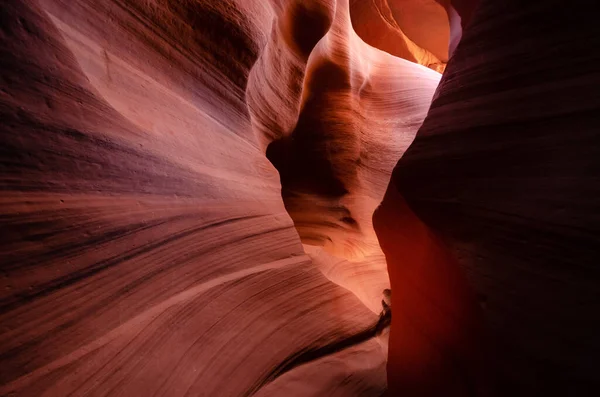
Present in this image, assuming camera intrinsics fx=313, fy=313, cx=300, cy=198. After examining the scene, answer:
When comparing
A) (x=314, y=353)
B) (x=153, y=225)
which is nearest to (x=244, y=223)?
(x=153, y=225)

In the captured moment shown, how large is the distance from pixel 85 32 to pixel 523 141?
71.7 inches

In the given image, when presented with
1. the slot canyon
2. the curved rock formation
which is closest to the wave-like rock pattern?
the slot canyon

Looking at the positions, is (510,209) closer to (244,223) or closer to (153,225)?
(244,223)

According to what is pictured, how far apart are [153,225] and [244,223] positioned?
0.52 metres

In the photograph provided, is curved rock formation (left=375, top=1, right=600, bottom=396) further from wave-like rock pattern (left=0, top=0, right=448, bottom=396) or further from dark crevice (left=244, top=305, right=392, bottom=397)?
wave-like rock pattern (left=0, top=0, right=448, bottom=396)

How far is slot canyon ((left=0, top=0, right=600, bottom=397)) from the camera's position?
0.93m

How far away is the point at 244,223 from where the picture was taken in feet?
5.44

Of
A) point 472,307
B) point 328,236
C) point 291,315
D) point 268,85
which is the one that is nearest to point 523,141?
point 472,307

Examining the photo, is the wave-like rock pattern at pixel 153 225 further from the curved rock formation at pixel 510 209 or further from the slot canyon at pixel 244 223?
the curved rock formation at pixel 510 209

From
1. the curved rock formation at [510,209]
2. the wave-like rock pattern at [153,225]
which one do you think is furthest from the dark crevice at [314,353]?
the curved rock formation at [510,209]

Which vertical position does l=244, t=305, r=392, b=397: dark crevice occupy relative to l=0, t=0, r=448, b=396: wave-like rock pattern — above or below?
below

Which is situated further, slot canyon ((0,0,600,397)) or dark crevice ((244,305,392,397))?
dark crevice ((244,305,392,397))

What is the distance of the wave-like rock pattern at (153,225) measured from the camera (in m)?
0.92

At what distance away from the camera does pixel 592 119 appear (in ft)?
3.37
